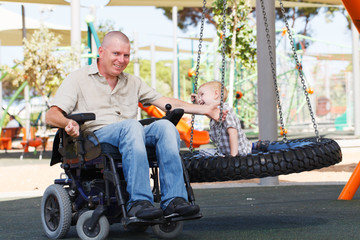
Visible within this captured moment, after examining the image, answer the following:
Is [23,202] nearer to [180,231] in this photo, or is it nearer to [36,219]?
[36,219]

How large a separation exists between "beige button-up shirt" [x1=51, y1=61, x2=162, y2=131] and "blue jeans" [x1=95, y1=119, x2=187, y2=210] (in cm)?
17

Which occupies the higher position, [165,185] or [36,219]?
[165,185]

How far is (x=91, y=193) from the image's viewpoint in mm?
3824

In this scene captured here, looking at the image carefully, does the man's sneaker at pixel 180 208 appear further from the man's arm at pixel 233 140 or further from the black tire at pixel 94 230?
the man's arm at pixel 233 140

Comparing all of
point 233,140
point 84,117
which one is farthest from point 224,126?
point 84,117

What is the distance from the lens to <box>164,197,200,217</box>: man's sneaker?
3.42m

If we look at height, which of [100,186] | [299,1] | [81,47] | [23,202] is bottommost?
[23,202]

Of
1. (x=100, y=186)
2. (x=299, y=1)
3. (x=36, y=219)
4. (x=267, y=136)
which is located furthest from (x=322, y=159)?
(x=299, y=1)

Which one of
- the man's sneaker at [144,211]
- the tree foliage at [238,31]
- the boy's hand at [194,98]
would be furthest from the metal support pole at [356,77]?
the man's sneaker at [144,211]

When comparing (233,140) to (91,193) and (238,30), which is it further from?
(238,30)

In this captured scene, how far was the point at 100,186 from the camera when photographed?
12.5 ft

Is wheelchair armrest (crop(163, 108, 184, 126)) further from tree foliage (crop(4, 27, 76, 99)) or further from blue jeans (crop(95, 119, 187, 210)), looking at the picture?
tree foliage (crop(4, 27, 76, 99))

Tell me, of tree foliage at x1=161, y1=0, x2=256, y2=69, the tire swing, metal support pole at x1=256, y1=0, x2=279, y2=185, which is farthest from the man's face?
tree foliage at x1=161, y1=0, x2=256, y2=69

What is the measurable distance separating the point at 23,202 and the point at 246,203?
2.28 meters
